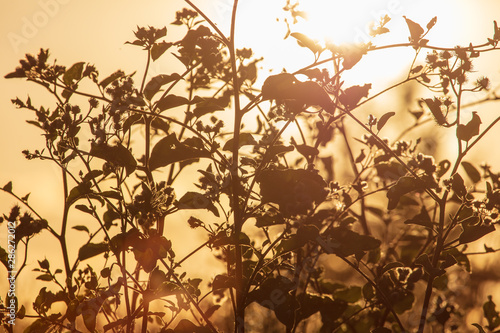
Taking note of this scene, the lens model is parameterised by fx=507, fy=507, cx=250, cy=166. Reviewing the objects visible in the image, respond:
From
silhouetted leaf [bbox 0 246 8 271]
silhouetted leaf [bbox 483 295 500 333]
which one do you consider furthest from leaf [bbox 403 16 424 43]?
silhouetted leaf [bbox 0 246 8 271]

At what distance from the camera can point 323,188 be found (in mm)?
1948

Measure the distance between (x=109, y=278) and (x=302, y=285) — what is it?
40.5 inches

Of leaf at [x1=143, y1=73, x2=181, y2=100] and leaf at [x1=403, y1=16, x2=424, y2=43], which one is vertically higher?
leaf at [x1=403, y1=16, x2=424, y2=43]

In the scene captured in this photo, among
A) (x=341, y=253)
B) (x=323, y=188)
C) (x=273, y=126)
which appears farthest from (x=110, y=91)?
(x=341, y=253)

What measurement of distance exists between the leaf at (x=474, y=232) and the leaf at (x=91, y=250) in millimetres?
1494

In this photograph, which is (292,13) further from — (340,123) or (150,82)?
(340,123)

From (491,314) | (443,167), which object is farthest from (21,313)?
(491,314)

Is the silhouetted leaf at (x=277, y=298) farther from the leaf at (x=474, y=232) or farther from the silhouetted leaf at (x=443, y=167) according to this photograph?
the silhouetted leaf at (x=443, y=167)

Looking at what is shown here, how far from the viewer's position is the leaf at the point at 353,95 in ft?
6.53

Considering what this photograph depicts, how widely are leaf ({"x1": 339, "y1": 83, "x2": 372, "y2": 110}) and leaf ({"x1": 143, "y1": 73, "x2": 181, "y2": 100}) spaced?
2.21 feet

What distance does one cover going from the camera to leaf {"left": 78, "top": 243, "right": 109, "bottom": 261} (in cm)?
221

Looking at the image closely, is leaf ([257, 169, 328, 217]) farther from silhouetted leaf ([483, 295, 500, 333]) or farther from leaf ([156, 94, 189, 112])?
silhouetted leaf ([483, 295, 500, 333])

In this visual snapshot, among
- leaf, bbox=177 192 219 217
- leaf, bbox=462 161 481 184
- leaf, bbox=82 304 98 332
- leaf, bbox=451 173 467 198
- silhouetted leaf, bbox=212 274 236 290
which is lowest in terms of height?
leaf, bbox=82 304 98 332

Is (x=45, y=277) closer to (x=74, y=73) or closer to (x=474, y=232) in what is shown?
(x=74, y=73)
